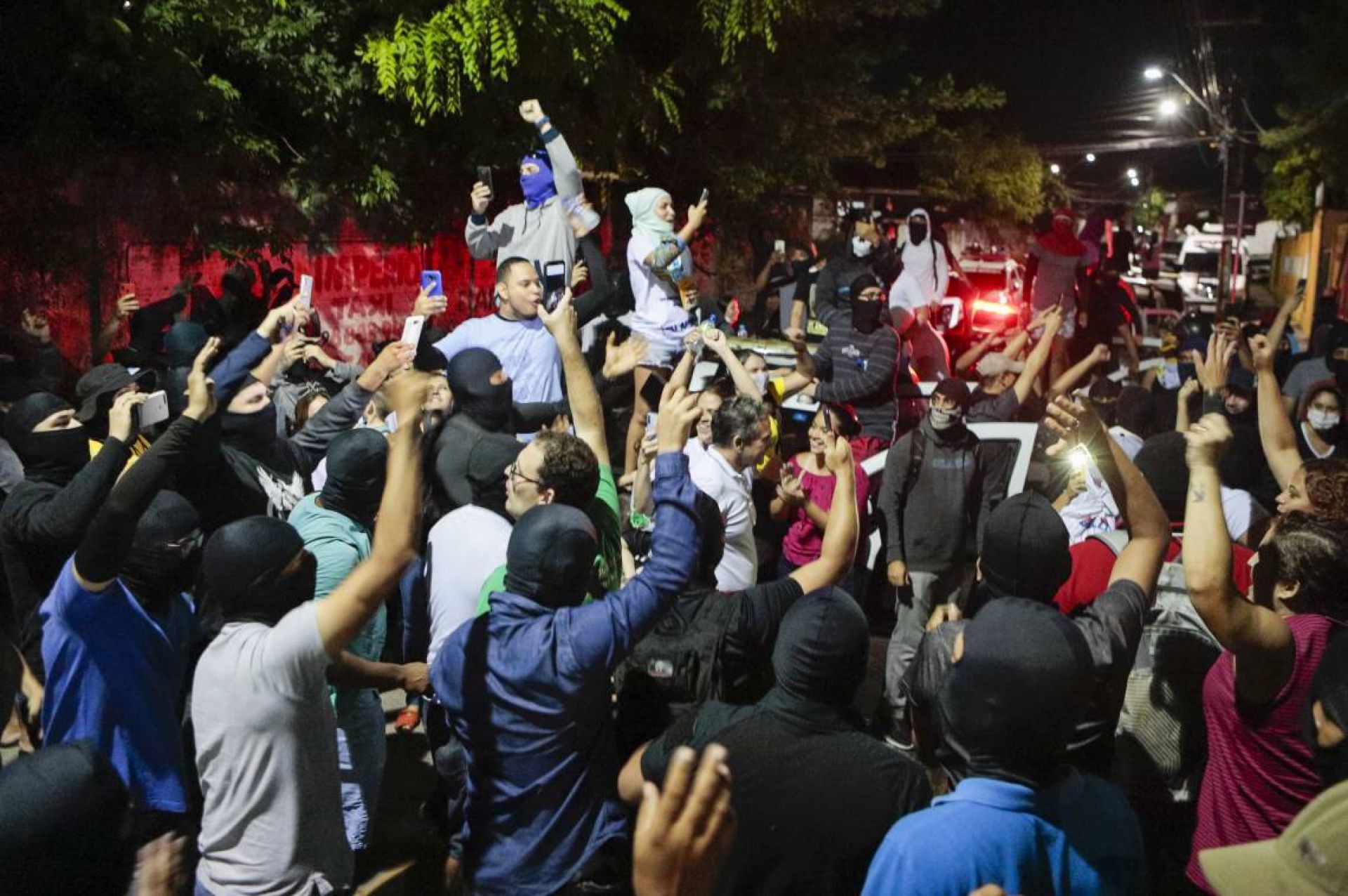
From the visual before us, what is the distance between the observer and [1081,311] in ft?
44.3

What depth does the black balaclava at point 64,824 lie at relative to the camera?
87.7 inches

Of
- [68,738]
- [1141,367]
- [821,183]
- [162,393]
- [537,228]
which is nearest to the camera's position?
[68,738]

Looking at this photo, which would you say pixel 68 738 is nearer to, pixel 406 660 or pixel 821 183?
pixel 406 660

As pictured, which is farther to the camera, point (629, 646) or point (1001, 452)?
point (1001, 452)

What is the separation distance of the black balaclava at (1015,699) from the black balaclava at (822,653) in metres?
0.33

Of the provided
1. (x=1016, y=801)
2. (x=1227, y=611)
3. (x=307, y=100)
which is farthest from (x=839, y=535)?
(x=307, y=100)

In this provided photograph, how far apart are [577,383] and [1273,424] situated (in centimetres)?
333

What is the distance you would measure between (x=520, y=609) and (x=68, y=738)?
144cm

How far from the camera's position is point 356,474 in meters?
4.79

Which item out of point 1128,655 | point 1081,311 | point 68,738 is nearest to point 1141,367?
point 1081,311

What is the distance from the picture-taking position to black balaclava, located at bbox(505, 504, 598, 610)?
3553 millimetres

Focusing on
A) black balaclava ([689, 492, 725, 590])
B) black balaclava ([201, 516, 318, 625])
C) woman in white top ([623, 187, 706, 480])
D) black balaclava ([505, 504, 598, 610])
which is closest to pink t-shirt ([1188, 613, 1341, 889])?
black balaclava ([689, 492, 725, 590])

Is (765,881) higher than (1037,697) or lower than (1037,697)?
lower

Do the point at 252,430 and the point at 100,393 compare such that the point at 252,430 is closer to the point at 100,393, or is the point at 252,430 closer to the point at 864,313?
the point at 100,393
